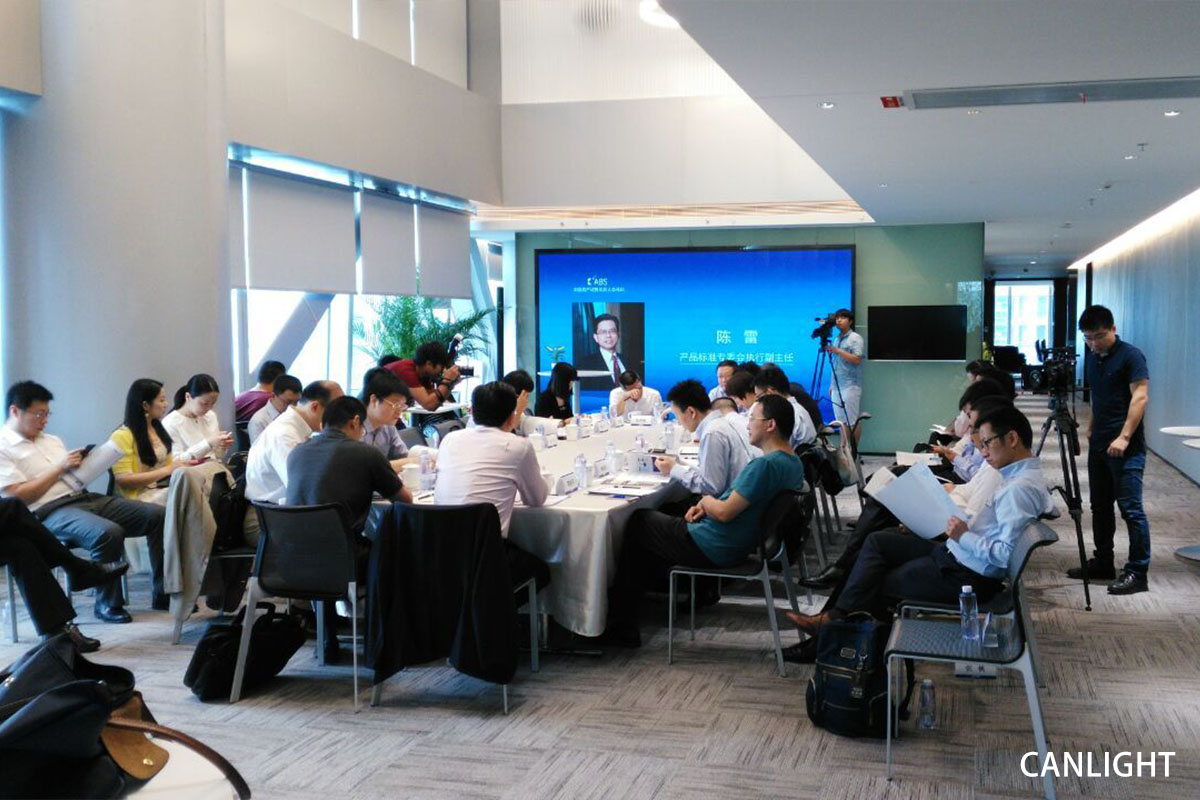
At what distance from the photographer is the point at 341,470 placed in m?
4.72

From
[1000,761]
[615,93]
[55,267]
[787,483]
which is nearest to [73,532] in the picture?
[55,267]

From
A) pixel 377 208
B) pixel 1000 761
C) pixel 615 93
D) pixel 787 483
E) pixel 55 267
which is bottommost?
pixel 1000 761

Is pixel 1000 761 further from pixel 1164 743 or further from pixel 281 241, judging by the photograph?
pixel 281 241

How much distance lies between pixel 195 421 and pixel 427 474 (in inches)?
76.8

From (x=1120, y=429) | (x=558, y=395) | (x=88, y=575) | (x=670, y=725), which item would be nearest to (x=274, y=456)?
(x=88, y=575)

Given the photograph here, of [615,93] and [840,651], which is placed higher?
[615,93]

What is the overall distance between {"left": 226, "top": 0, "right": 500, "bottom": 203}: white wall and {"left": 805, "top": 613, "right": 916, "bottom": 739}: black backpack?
5.61 meters

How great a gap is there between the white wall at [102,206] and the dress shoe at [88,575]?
1436 mm

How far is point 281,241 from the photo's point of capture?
9062 millimetres

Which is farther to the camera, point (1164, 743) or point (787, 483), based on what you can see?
point (787, 483)

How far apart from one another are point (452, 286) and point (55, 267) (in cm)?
553

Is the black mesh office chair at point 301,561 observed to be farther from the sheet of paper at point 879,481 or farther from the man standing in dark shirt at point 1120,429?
the man standing in dark shirt at point 1120,429

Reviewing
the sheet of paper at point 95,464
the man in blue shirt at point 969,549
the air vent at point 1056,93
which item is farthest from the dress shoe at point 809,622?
the sheet of paper at point 95,464

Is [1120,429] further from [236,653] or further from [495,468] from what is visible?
[236,653]
